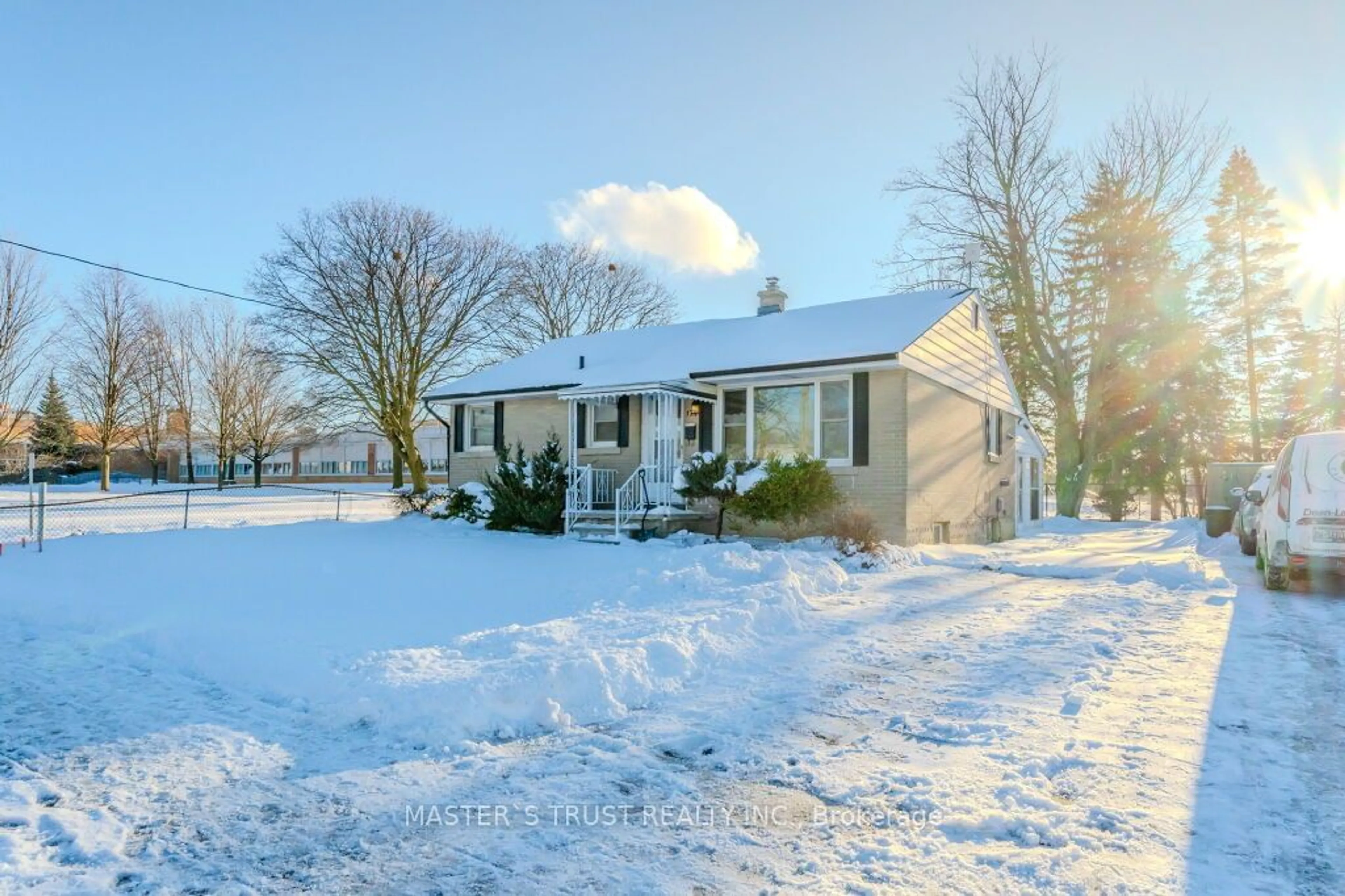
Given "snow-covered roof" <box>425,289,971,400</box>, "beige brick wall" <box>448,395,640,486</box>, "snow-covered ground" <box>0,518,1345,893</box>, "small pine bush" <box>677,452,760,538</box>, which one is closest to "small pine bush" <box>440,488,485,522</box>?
"beige brick wall" <box>448,395,640,486</box>

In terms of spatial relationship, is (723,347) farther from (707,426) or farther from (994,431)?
(994,431)

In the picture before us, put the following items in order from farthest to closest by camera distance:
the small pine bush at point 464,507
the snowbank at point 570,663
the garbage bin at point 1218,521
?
1. the garbage bin at point 1218,521
2. the small pine bush at point 464,507
3. the snowbank at point 570,663

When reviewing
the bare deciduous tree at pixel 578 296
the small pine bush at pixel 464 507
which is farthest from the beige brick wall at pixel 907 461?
the bare deciduous tree at pixel 578 296

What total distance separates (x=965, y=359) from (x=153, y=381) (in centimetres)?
3786

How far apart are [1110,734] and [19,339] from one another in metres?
30.2

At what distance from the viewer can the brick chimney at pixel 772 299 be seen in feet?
63.2

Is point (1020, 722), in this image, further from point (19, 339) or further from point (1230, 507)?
point (19, 339)

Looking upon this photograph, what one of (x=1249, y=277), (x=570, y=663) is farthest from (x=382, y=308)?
(x=1249, y=277)

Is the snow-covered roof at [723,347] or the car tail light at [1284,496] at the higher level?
the snow-covered roof at [723,347]

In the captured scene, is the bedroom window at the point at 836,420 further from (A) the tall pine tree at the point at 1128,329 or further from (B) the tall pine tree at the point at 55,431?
(B) the tall pine tree at the point at 55,431

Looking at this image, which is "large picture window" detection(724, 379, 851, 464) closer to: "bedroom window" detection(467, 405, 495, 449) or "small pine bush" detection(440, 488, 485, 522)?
"small pine bush" detection(440, 488, 485, 522)

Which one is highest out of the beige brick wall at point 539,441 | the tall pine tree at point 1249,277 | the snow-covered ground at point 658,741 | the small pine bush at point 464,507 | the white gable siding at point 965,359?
the tall pine tree at point 1249,277

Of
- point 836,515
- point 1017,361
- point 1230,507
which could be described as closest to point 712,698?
point 836,515

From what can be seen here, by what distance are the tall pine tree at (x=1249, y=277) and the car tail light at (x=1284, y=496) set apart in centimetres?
2805
